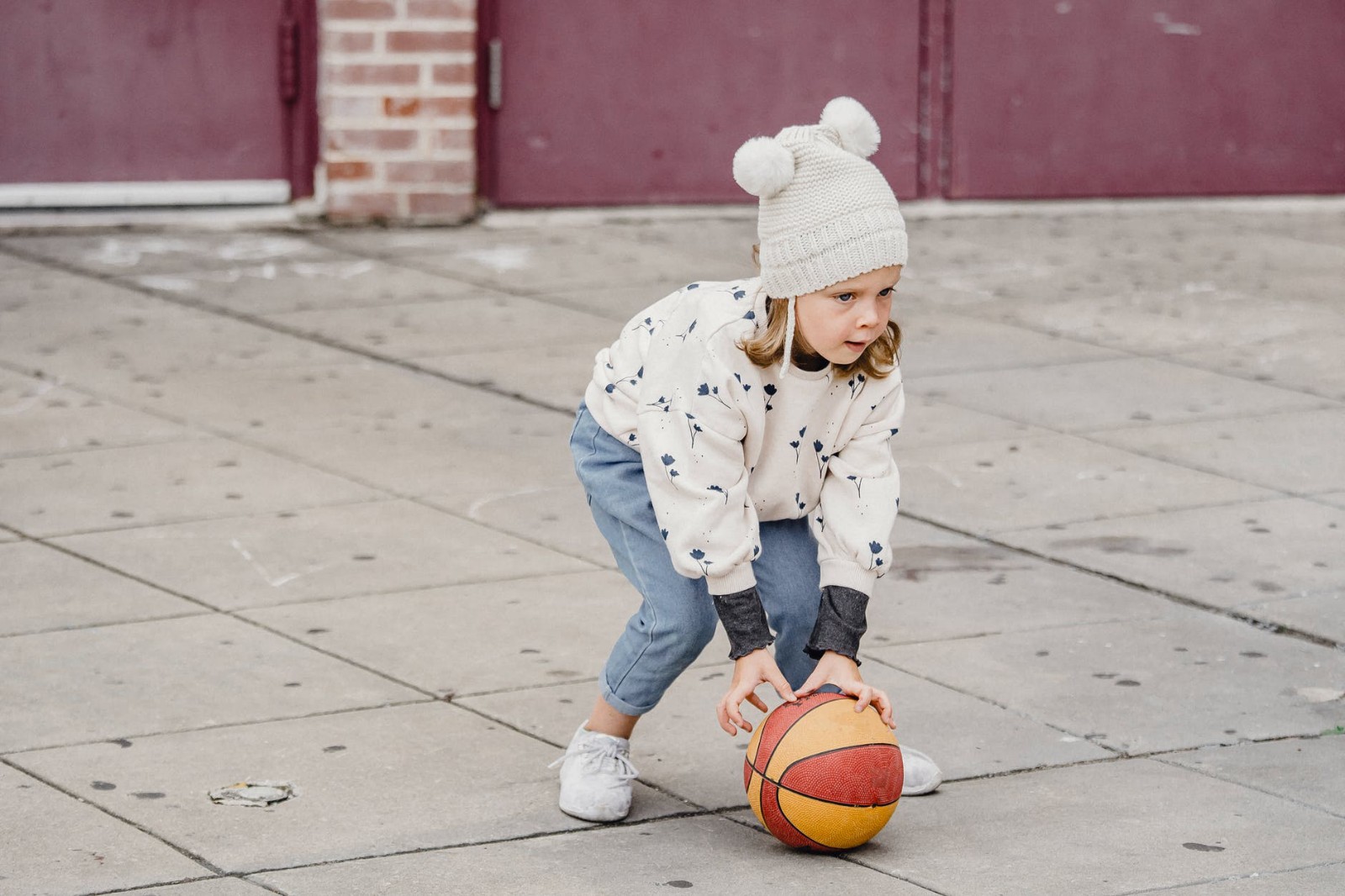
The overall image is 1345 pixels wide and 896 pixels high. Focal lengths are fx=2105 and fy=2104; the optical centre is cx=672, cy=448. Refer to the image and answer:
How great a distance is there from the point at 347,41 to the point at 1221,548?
557 cm

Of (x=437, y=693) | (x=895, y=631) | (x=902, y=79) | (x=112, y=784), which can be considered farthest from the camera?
(x=902, y=79)

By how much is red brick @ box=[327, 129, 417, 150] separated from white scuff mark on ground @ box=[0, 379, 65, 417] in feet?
10.1

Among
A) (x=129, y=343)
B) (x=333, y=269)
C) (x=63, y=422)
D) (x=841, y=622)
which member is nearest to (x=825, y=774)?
(x=841, y=622)

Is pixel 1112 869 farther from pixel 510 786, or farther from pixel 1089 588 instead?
pixel 1089 588

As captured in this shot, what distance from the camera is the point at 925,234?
10.6 m

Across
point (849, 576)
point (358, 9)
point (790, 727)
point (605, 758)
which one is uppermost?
point (358, 9)

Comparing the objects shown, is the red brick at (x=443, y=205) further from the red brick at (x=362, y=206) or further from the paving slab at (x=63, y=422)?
the paving slab at (x=63, y=422)

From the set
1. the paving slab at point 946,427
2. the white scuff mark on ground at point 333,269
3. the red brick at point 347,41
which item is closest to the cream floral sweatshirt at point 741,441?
the paving slab at point 946,427

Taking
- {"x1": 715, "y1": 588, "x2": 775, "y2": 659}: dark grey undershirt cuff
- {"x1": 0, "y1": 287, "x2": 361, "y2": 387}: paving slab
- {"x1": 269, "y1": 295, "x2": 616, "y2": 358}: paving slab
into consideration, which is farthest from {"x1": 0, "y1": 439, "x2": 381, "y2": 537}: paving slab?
{"x1": 715, "y1": 588, "x2": 775, "y2": 659}: dark grey undershirt cuff

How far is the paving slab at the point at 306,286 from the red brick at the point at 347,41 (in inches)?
43.3

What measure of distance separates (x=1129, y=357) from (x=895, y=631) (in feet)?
10.8

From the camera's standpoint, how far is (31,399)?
698 centimetres

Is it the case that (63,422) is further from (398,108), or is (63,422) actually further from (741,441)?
(398,108)

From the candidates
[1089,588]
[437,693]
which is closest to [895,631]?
[1089,588]
